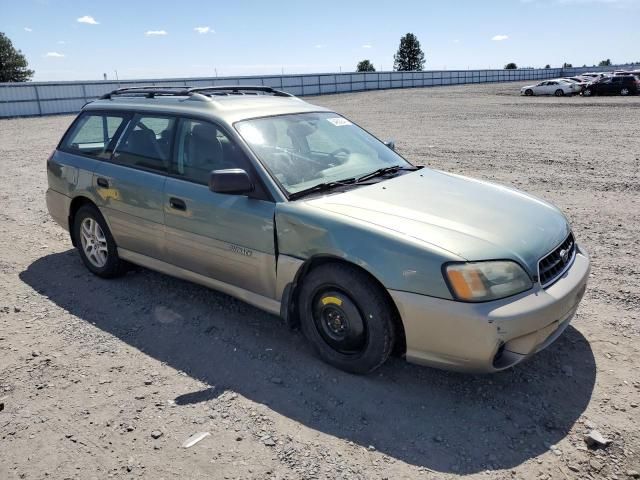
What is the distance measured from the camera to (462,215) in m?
3.35

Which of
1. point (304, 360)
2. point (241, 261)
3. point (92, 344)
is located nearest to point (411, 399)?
point (304, 360)

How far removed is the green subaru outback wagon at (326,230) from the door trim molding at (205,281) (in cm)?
1

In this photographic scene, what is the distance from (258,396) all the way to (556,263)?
6.74ft

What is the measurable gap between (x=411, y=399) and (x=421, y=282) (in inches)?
30.6

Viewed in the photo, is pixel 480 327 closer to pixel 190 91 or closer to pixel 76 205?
pixel 190 91

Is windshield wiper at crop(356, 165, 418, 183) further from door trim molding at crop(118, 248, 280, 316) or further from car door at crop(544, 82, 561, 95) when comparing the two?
car door at crop(544, 82, 561, 95)

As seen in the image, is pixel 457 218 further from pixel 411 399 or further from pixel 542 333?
pixel 411 399

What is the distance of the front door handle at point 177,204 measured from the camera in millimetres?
4074

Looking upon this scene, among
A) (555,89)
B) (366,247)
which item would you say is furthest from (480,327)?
(555,89)

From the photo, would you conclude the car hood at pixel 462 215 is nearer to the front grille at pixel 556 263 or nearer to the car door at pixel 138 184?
the front grille at pixel 556 263

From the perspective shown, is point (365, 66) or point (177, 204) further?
point (365, 66)

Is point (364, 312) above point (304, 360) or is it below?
above

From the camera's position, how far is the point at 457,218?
130 inches

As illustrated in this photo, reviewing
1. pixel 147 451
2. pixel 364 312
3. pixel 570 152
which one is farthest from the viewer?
pixel 570 152
